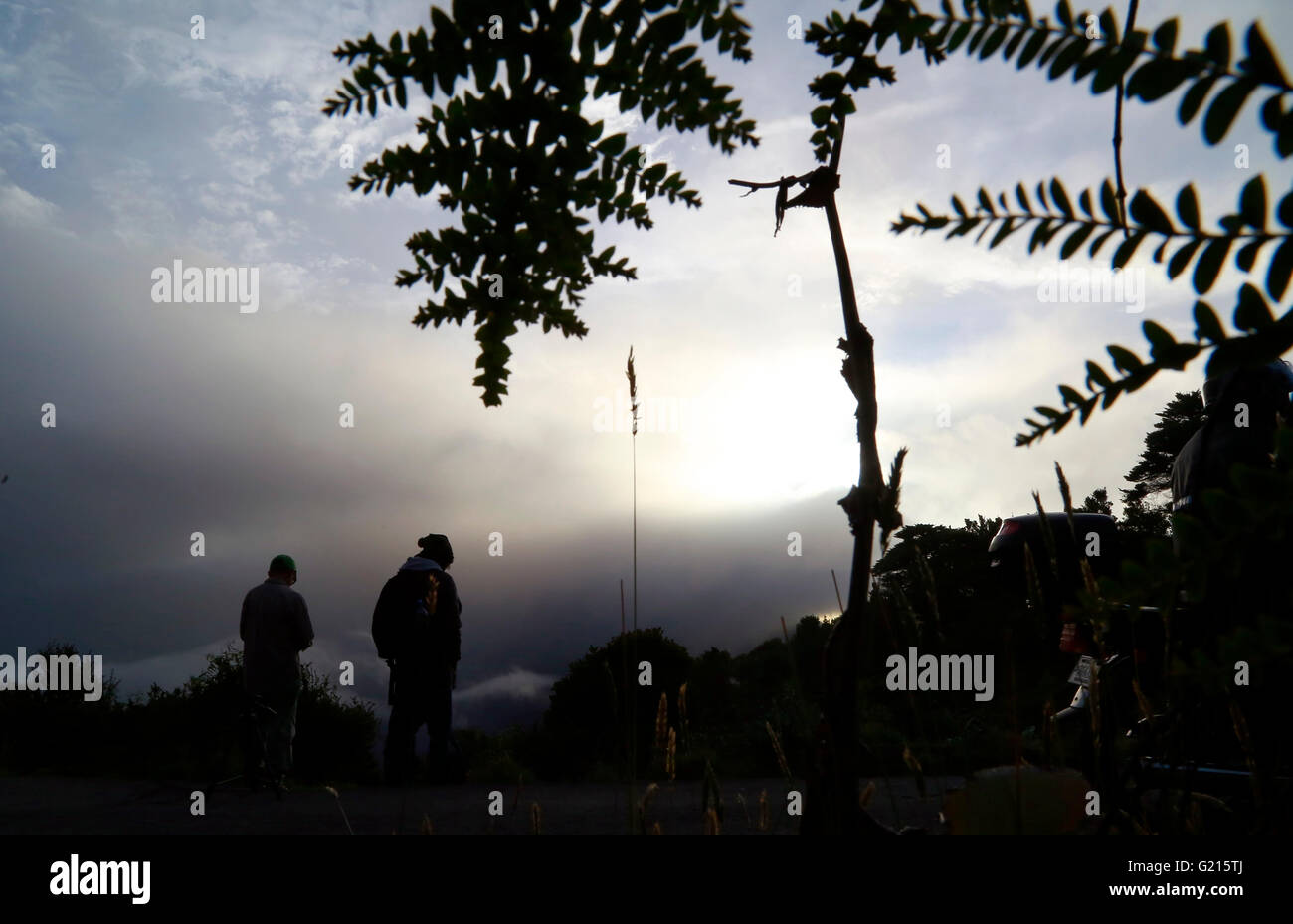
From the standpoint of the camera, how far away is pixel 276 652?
29.0 feet

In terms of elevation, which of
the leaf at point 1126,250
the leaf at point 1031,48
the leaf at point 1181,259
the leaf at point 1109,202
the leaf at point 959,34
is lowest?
the leaf at point 1181,259

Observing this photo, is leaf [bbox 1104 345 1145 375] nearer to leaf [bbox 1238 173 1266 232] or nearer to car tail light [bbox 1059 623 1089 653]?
leaf [bbox 1238 173 1266 232]

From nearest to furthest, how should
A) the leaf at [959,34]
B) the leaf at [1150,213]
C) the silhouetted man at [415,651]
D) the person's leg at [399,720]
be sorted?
1. the leaf at [1150,213]
2. the leaf at [959,34]
3. the person's leg at [399,720]
4. the silhouetted man at [415,651]

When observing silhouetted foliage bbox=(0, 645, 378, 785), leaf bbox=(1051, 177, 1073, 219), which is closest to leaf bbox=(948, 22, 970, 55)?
leaf bbox=(1051, 177, 1073, 219)

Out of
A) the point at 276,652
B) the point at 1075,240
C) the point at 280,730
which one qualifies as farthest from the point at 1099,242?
the point at 280,730

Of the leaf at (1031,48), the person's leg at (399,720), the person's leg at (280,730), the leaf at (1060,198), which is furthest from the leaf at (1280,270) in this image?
the person's leg at (280,730)

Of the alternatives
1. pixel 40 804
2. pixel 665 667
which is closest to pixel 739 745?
pixel 665 667

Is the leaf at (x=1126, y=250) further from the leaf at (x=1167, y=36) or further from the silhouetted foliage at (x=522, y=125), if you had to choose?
the silhouetted foliage at (x=522, y=125)

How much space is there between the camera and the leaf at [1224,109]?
2.23ft

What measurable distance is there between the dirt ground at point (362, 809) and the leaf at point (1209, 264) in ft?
15.3

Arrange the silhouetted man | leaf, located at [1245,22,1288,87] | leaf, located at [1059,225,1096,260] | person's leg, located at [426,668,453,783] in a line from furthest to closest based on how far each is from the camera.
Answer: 1. person's leg, located at [426,668,453,783]
2. the silhouetted man
3. leaf, located at [1059,225,1096,260]
4. leaf, located at [1245,22,1288,87]

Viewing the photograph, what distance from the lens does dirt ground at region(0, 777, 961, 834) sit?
607cm

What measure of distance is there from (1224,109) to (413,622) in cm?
909

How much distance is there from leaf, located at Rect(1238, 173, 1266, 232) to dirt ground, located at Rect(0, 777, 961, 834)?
4.72 m
